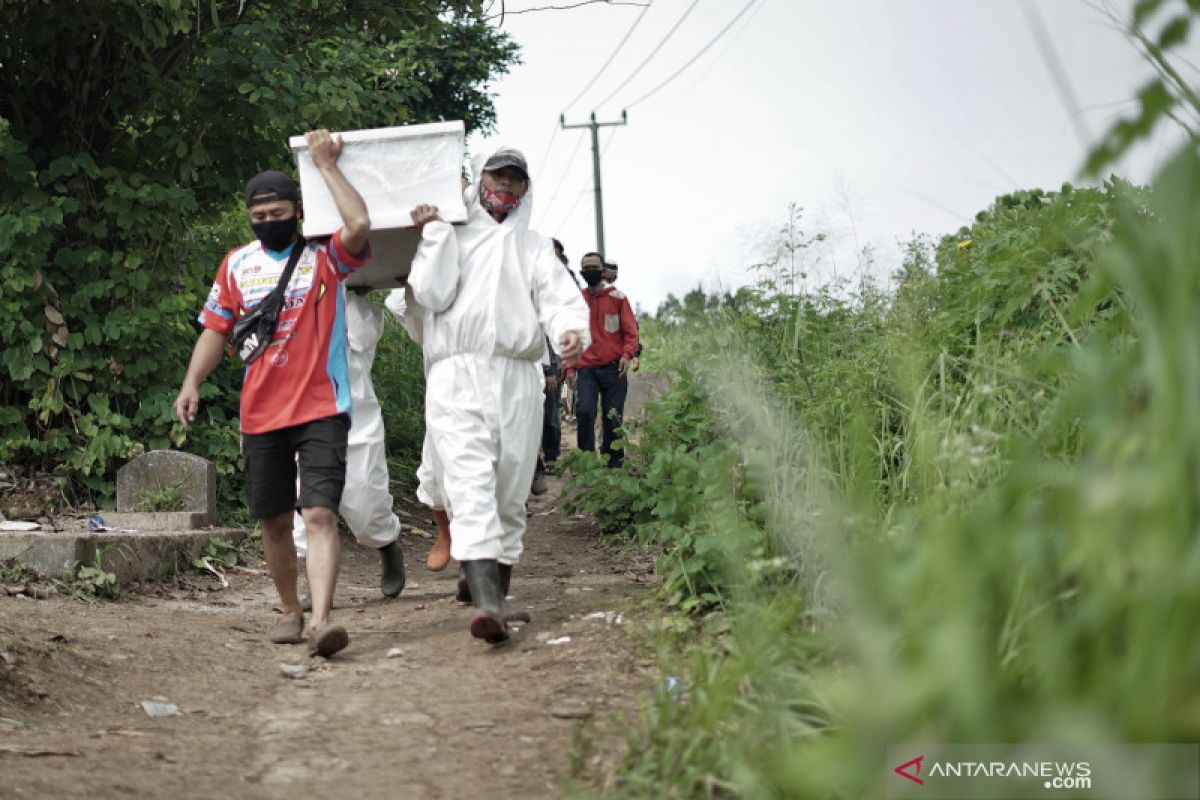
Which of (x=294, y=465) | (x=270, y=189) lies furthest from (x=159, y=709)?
(x=270, y=189)

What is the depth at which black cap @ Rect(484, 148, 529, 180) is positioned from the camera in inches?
215

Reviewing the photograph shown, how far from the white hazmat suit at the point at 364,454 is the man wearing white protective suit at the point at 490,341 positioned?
943mm

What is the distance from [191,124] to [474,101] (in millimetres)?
15529

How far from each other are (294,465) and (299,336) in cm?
58

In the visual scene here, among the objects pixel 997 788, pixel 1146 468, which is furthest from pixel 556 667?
pixel 1146 468

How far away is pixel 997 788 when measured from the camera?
1932mm

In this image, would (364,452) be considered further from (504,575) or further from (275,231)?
(275,231)

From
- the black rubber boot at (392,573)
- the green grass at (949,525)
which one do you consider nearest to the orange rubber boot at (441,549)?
the black rubber boot at (392,573)

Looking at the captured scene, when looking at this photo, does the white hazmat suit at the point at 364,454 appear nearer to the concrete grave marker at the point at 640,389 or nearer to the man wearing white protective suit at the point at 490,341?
the man wearing white protective suit at the point at 490,341

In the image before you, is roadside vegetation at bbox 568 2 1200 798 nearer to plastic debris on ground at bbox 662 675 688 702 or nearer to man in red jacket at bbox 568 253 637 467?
plastic debris on ground at bbox 662 675 688 702

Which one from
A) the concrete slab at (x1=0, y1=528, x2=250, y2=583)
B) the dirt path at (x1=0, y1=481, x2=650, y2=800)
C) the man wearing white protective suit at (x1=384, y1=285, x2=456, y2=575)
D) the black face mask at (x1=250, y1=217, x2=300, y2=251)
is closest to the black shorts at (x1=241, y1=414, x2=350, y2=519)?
the man wearing white protective suit at (x1=384, y1=285, x2=456, y2=575)

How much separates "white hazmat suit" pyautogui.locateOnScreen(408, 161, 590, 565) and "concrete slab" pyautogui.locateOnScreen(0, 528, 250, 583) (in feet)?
7.36

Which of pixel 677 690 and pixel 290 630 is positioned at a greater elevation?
pixel 677 690

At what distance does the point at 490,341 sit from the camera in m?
5.27
